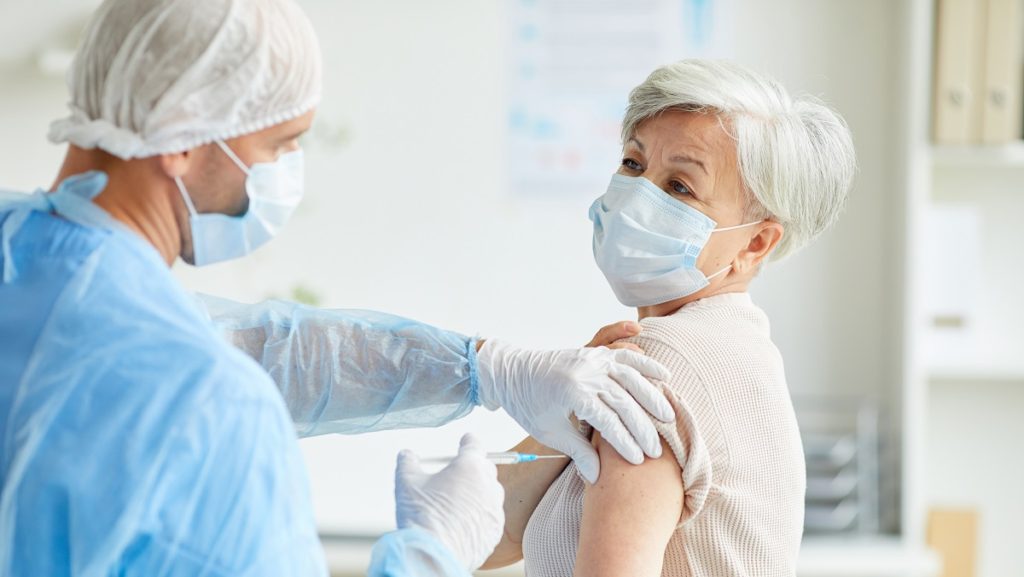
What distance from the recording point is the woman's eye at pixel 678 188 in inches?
52.9

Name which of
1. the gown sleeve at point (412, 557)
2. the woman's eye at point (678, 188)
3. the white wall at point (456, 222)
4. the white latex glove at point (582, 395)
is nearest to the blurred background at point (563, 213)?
the white wall at point (456, 222)

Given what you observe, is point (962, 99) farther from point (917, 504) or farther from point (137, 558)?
point (137, 558)

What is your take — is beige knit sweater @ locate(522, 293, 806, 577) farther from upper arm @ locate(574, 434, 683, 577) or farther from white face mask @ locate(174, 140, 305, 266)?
white face mask @ locate(174, 140, 305, 266)

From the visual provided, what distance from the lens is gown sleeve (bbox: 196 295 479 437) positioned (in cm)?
144

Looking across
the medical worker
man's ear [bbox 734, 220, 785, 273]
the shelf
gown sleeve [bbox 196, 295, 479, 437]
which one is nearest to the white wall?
the shelf

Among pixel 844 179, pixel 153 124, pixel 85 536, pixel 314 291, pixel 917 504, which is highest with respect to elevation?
pixel 153 124

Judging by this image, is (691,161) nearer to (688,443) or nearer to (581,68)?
(688,443)

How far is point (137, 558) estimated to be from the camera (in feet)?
3.10

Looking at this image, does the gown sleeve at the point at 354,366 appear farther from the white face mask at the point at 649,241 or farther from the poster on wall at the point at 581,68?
the poster on wall at the point at 581,68

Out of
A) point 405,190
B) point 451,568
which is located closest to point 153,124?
point 451,568

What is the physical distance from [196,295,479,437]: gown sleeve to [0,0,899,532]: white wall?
5.00 ft

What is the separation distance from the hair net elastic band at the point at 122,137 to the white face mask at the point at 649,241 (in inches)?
17.5

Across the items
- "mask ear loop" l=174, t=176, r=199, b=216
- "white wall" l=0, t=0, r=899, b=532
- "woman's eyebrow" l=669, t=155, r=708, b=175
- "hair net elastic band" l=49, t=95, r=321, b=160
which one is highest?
"hair net elastic band" l=49, t=95, r=321, b=160

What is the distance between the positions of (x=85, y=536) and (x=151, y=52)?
0.43 meters
